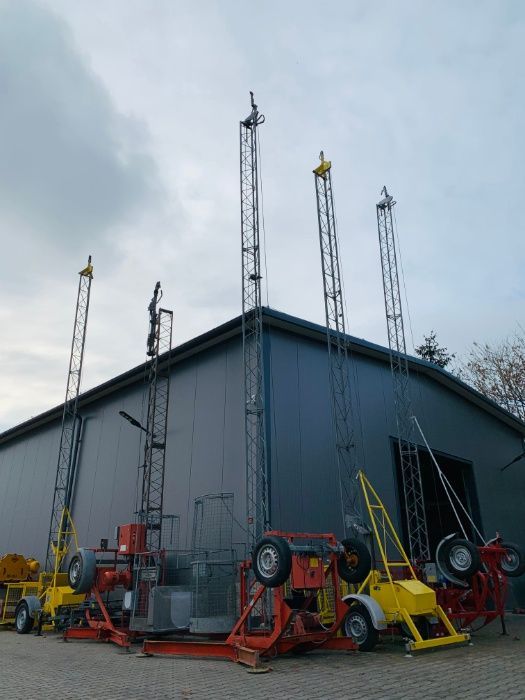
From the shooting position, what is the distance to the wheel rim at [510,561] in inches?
528

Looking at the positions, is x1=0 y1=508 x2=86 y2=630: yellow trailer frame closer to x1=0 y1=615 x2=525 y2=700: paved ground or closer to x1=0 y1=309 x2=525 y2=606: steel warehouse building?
x1=0 y1=309 x2=525 y2=606: steel warehouse building

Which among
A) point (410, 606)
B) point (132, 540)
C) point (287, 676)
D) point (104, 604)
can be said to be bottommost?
point (287, 676)

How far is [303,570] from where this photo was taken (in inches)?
375

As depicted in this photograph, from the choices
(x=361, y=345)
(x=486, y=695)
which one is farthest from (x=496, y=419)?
(x=486, y=695)

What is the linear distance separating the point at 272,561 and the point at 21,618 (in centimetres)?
1110

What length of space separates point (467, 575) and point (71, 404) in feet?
60.2

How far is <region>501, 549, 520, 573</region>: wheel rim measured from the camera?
1341 cm

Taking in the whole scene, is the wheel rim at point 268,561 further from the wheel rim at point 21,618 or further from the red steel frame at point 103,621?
the wheel rim at point 21,618

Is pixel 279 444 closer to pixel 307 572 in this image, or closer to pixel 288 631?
pixel 307 572

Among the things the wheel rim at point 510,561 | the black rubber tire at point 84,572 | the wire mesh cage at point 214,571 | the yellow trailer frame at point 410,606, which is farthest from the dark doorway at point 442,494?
the black rubber tire at point 84,572

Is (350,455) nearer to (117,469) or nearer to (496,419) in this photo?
(117,469)

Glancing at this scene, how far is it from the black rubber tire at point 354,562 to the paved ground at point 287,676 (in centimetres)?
129

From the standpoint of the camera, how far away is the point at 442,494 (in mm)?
27297

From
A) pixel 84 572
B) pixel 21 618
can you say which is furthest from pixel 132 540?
pixel 21 618
